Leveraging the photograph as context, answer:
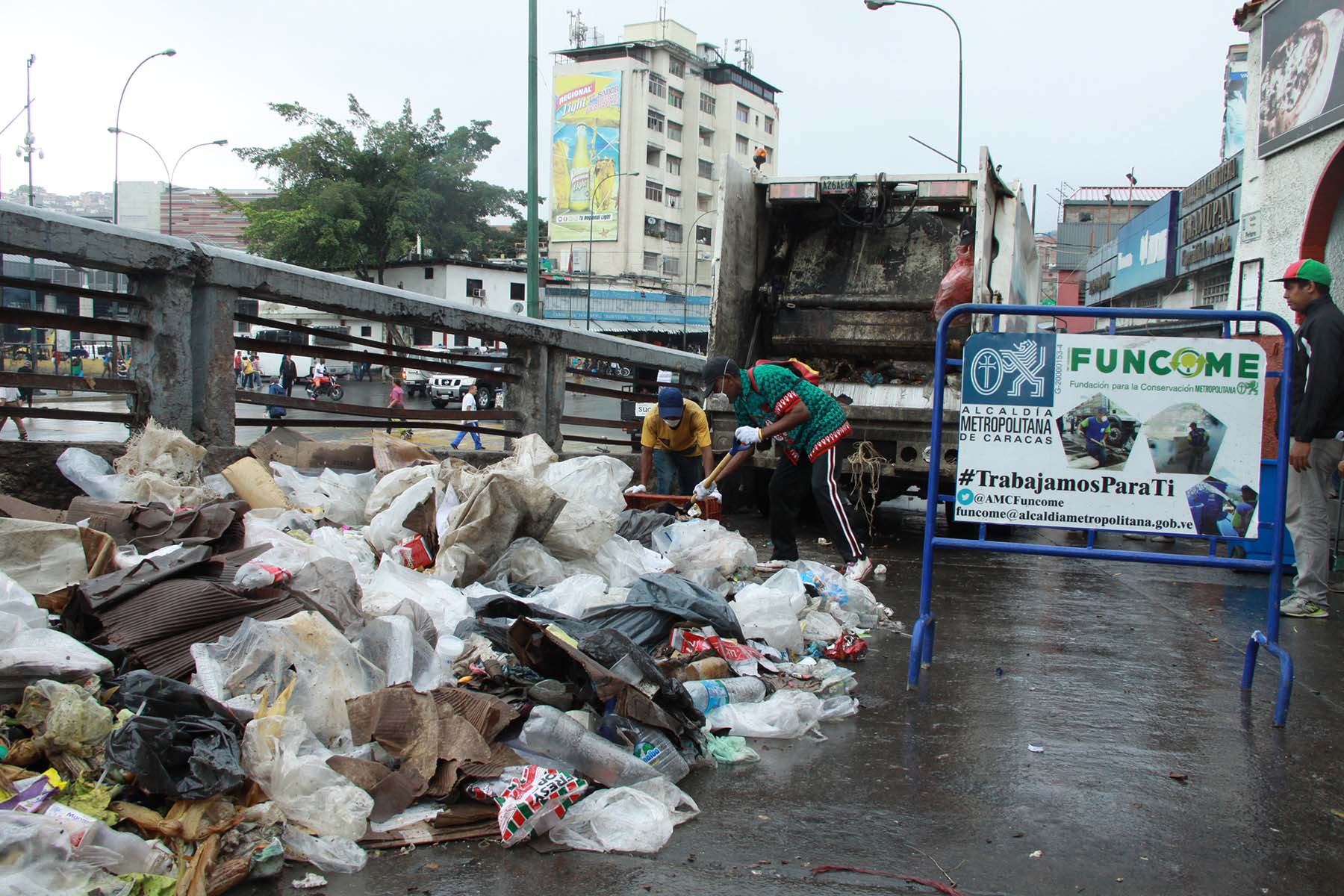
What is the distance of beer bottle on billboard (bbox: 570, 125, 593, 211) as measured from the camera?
68.3 meters

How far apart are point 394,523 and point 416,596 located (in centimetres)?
94

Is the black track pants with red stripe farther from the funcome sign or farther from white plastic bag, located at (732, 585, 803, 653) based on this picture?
the funcome sign

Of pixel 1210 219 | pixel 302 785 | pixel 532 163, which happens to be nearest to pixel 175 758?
pixel 302 785

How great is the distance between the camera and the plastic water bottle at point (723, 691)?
3596 mm

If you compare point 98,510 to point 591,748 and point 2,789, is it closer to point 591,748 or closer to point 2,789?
point 2,789

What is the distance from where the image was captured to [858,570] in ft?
19.5

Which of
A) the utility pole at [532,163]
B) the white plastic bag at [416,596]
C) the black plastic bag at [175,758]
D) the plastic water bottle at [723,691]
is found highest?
the utility pole at [532,163]

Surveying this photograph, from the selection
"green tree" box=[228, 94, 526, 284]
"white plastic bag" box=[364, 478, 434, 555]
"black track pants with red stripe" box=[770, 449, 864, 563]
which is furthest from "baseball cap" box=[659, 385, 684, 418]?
"green tree" box=[228, 94, 526, 284]

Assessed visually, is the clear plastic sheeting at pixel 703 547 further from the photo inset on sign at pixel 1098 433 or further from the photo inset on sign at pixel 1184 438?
the photo inset on sign at pixel 1184 438

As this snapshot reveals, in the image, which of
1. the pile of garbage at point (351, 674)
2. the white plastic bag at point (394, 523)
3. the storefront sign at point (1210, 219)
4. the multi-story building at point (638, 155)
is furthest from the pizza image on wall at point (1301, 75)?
the multi-story building at point (638, 155)

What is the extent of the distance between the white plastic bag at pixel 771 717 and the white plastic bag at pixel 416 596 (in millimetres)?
1085

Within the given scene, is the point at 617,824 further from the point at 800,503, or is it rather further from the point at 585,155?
the point at 585,155

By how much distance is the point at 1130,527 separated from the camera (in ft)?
12.8

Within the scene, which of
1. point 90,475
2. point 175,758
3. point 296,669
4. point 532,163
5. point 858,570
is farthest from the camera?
point 532,163
